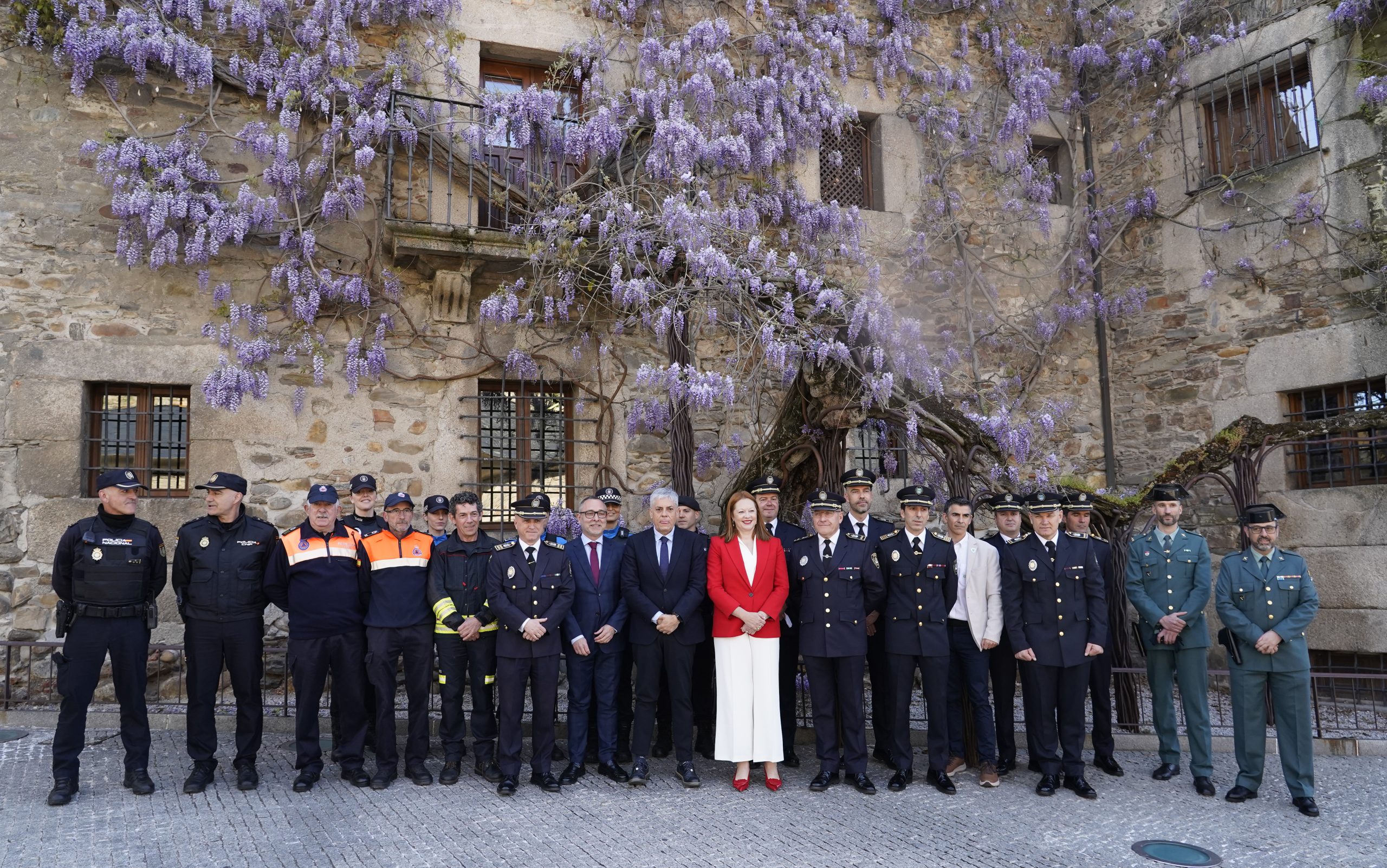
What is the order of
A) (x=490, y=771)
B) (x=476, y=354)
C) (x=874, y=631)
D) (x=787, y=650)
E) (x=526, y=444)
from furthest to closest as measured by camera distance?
(x=526, y=444) → (x=476, y=354) → (x=787, y=650) → (x=874, y=631) → (x=490, y=771)

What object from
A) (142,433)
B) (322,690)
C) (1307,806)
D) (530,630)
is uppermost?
(142,433)

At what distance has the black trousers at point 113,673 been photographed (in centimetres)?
529

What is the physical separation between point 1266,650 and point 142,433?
311 inches

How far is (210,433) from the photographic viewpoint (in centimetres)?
804

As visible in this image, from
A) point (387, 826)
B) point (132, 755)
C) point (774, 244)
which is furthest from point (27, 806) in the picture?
point (774, 244)

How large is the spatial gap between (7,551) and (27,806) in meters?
3.24

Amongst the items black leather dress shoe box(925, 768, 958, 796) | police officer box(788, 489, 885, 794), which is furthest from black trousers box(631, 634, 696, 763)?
black leather dress shoe box(925, 768, 958, 796)

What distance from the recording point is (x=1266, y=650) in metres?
5.59

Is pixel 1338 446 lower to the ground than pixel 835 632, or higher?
higher

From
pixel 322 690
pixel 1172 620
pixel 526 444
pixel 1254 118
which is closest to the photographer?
pixel 322 690

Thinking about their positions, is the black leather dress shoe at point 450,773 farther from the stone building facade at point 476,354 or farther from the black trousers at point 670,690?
the stone building facade at point 476,354

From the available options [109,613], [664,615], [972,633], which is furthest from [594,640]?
[109,613]

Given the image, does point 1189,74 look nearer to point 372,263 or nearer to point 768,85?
point 768,85

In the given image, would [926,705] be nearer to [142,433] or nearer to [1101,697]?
[1101,697]
